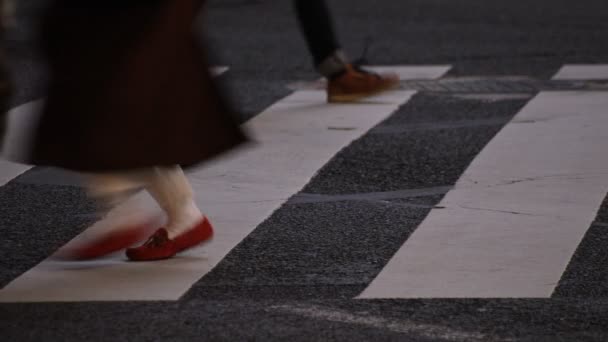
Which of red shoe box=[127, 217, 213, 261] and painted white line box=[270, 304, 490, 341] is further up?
red shoe box=[127, 217, 213, 261]

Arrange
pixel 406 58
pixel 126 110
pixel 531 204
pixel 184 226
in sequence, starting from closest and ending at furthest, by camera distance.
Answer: pixel 126 110
pixel 184 226
pixel 531 204
pixel 406 58

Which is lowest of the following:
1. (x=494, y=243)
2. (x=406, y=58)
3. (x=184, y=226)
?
(x=406, y=58)

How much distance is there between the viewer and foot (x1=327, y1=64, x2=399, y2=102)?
8.36 metres

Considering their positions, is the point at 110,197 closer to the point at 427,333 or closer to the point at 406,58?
the point at 427,333

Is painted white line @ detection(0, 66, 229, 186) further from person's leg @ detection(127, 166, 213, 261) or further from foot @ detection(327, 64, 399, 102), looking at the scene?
foot @ detection(327, 64, 399, 102)

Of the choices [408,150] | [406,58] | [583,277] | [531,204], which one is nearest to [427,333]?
[583,277]

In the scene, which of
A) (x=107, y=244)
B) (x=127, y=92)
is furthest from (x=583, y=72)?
(x=127, y=92)

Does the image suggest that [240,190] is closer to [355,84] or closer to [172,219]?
[172,219]

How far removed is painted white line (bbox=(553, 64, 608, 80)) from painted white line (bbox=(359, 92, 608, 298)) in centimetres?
133

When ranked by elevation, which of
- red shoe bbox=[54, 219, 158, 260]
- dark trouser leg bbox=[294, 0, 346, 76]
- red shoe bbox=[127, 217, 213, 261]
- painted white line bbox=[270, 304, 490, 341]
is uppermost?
red shoe bbox=[54, 219, 158, 260]

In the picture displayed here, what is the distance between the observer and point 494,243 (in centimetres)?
522

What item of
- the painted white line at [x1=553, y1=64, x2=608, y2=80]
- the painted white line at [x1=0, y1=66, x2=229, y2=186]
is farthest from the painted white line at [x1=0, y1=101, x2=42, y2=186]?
the painted white line at [x1=553, y1=64, x2=608, y2=80]

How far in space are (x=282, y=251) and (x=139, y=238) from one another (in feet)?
1.46

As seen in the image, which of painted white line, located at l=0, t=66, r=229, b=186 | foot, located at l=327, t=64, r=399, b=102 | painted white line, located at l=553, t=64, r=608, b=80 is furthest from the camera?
painted white line, located at l=553, t=64, r=608, b=80
